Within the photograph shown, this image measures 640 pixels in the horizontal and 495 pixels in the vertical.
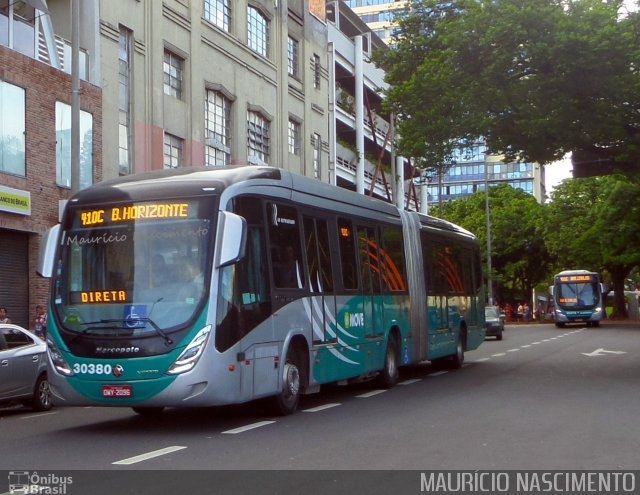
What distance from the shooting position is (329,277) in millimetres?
14789

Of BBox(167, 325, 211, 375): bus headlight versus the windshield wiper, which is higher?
the windshield wiper

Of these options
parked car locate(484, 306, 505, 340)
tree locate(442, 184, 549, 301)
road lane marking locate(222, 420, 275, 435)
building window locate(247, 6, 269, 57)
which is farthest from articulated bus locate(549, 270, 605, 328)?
road lane marking locate(222, 420, 275, 435)

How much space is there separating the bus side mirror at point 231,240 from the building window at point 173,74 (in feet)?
70.3

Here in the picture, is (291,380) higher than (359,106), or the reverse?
(359,106)

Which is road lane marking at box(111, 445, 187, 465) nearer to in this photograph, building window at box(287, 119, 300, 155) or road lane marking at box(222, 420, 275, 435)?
road lane marking at box(222, 420, 275, 435)

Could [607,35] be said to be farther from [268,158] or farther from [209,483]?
[268,158]

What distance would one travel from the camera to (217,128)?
3572 centimetres

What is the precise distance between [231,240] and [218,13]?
26197mm

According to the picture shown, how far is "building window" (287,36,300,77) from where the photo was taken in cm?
4262

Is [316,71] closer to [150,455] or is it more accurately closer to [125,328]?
[125,328]

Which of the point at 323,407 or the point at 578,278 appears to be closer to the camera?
the point at 323,407

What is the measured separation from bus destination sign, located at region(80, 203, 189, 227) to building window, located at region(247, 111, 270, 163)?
25.7 metres

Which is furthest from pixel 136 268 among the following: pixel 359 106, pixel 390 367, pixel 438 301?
pixel 359 106

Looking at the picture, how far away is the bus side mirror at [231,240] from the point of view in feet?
37.4
